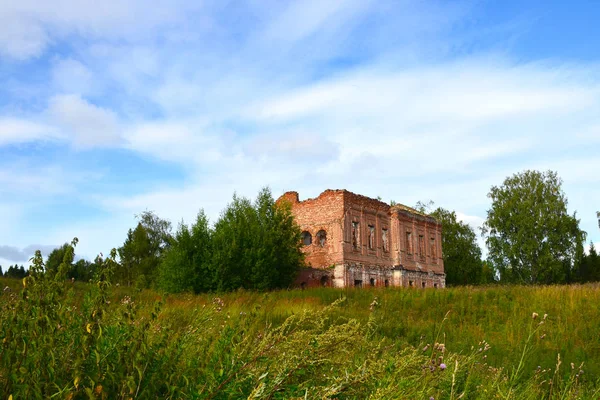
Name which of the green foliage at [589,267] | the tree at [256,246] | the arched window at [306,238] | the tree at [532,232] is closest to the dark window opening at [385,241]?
the arched window at [306,238]

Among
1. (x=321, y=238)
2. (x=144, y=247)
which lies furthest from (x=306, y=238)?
(x=144, y=247)

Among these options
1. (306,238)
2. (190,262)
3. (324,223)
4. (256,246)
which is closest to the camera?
(190,262)

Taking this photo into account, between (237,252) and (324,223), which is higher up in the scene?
(324,223)

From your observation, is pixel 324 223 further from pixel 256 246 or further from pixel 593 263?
pixel 593 263

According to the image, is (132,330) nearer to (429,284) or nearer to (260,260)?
(260,260)

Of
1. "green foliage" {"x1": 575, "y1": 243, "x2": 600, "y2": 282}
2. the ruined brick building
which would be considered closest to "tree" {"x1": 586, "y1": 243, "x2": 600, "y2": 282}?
"green foliage" {"x1": 575, "y1": 243, "x2": 600, "y2": 282}

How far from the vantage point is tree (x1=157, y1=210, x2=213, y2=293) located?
83.1 ft

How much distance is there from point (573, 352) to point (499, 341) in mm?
1307

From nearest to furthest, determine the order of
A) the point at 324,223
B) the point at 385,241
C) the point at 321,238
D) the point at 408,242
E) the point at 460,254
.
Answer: the point at 324,223
the point at 321,238
the point at 385,241
the point at 408,242
the point at 460,254

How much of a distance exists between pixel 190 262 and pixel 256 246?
11.4 ft

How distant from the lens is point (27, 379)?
2176 mm

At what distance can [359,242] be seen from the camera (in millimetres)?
34469

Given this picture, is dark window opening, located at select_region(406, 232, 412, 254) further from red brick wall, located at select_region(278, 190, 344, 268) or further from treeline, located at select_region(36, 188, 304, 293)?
treeline, located at select_region(36, 188, 304, 293)

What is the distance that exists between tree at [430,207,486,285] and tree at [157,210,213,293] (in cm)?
2986
